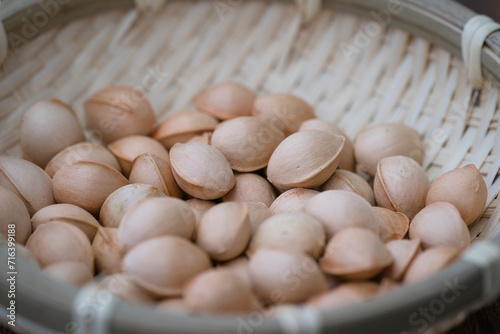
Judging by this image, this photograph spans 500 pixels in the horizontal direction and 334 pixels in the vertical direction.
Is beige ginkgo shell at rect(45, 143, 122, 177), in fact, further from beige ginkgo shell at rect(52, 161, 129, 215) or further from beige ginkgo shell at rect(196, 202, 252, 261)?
beige ginkgo shell at rect(196, 202, 252, 261)

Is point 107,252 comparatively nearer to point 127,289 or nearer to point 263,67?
point 127,289

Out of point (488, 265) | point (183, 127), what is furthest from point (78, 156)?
point (488, 265)

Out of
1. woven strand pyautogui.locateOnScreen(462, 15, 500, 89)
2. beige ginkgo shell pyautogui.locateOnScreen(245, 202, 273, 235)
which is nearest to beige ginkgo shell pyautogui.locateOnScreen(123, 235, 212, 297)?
beige ginkgo shell pyautogui.locateOnScreen(245, 202, 273, 235)

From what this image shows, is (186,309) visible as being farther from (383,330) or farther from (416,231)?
(416,231)

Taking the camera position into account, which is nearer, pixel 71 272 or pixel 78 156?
pixel 71 272

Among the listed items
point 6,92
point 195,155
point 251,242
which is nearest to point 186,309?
point 251,242

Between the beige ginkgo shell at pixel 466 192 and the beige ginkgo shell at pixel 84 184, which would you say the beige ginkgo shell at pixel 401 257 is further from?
the beige ginkgo shell at pixel 84 184

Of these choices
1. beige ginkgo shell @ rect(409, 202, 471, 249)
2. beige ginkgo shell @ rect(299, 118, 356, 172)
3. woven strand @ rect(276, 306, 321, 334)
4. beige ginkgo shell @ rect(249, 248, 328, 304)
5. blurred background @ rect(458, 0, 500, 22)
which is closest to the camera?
woven strand @ rect(276, 306, 321, 334)

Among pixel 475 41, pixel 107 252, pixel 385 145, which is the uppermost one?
pixel 475 41
